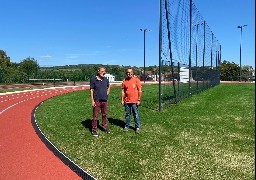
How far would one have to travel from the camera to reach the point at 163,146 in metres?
7.92

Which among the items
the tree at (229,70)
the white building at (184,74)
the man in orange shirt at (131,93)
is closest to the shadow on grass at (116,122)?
the man in orange shirt at (131,93)

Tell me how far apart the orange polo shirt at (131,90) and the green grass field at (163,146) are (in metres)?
0.96

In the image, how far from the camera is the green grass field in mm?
6121

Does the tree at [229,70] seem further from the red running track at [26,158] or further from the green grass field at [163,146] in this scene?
the red running track at [26,158]

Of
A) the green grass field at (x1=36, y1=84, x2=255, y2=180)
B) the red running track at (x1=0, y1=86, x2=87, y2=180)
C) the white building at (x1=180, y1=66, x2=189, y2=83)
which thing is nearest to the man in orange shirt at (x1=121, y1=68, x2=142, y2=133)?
the green grass field at (x1=36, y1=84, x2=255, y2=180)

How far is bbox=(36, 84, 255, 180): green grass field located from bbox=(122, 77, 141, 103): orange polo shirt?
96 centimetres

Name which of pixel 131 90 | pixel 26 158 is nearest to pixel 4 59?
pixel 131 90

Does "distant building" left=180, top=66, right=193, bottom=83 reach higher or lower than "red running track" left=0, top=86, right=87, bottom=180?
higher

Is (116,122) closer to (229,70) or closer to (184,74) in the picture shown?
(184,74)

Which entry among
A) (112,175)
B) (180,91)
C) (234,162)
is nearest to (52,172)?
(112,175)

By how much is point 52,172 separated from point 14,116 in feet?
27.6

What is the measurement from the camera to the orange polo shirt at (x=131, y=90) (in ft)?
30.9

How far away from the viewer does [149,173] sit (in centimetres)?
604

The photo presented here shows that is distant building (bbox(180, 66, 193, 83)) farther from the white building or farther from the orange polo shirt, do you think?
the orange polo shirt
